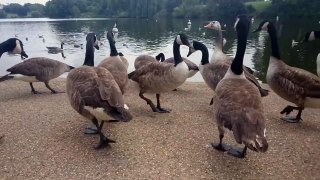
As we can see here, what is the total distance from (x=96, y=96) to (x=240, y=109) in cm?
258

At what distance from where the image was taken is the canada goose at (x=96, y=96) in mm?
5379

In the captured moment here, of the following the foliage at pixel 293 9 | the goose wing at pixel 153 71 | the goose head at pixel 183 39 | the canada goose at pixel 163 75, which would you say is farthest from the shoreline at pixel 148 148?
the foliage at pixel 293 9

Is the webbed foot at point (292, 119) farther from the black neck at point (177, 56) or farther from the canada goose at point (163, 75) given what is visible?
the black neck at point (177, 56)

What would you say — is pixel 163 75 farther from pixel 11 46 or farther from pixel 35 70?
pixel 11 46

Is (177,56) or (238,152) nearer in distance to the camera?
(238,152)

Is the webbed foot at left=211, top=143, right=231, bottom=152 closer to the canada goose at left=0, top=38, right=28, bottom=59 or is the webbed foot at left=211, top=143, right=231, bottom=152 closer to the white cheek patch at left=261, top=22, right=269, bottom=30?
the white cheek patch at left=261, top=22, right=269, bottom=30

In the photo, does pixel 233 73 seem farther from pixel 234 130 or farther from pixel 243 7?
pixel 243 7

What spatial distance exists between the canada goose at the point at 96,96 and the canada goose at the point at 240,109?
64.9 inches

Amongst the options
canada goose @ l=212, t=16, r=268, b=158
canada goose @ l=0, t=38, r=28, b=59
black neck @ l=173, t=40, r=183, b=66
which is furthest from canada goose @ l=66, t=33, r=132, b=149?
canada goose @ l=0, t=38, r=28, b=59

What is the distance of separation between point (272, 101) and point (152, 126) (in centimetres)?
480

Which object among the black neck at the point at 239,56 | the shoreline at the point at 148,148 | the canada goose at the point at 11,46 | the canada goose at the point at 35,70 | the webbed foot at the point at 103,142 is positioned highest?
the black neck at the point at 239,56

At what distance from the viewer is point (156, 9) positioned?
102m

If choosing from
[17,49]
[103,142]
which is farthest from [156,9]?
[103,142]

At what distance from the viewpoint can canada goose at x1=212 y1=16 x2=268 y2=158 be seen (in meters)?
4.58
